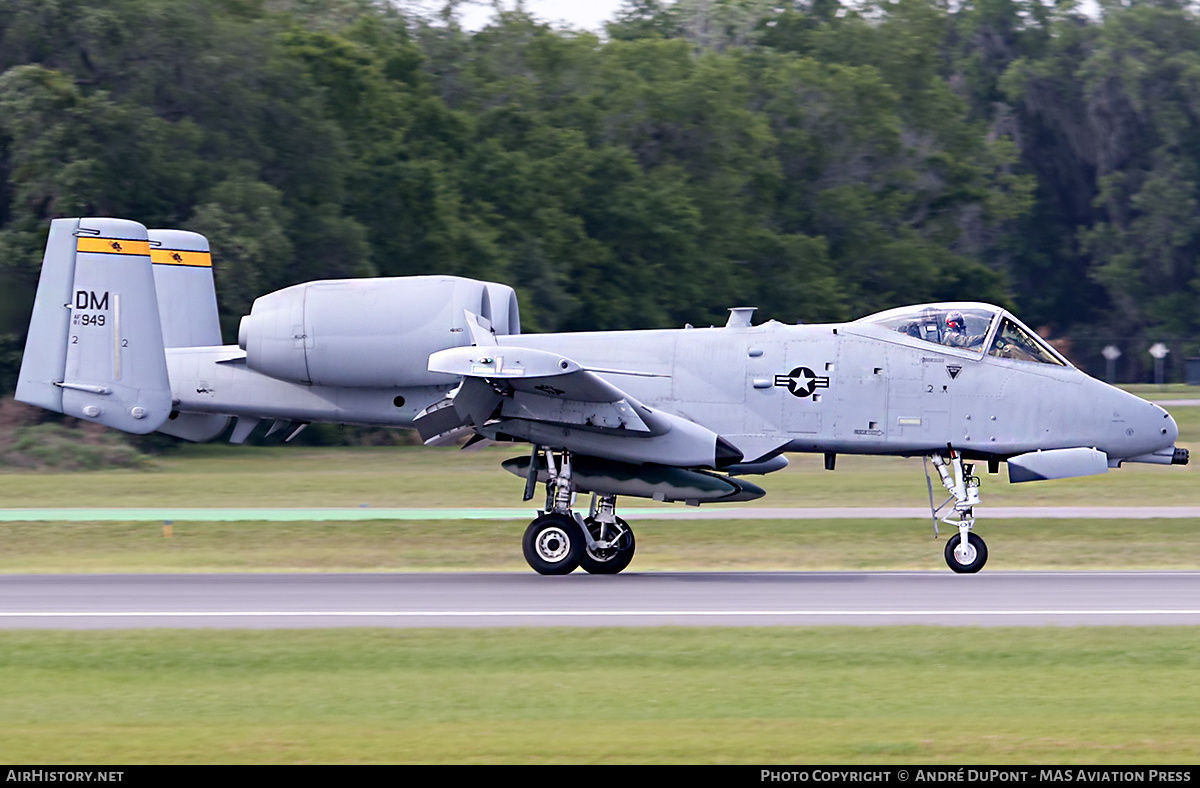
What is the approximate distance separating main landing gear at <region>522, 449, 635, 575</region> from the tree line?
73.6 ft

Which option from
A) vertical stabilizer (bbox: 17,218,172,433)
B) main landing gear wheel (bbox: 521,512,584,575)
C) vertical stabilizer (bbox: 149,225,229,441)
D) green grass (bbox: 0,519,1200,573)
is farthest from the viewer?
vertical stabilizer (bbox: 149,225,229,441)

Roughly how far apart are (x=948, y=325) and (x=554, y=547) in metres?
5.40

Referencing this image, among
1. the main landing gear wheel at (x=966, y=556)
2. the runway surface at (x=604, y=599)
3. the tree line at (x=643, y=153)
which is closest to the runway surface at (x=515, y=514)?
the main landing gear wheel at (x=966, y=556)

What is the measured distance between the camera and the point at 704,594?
55.2 feet

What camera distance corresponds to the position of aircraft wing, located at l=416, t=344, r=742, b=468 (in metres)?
18.3

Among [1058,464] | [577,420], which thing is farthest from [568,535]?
[1058,464]

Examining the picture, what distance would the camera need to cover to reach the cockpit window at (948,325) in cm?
1934

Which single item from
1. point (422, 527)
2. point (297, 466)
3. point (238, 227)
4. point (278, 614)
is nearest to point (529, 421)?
point (278, 614)

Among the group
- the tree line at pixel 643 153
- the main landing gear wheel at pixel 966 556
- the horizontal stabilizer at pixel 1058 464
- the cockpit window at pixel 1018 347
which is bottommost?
the main landing gear wheel at pixel 966 556

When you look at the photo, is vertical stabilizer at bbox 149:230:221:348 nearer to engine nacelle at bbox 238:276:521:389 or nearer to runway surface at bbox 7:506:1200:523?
engine nacelle at bbox 238:276:521:389

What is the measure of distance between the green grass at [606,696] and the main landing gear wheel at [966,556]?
499cm

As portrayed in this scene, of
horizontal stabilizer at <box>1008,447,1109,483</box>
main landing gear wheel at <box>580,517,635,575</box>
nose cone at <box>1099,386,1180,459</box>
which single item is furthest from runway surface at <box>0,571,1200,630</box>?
nose cone at <box>1099,386,1180,459</box>

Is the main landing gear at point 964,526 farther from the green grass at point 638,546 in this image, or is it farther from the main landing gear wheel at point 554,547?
the main landing gear wheel at point 554,547

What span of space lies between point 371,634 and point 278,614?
177 cm
